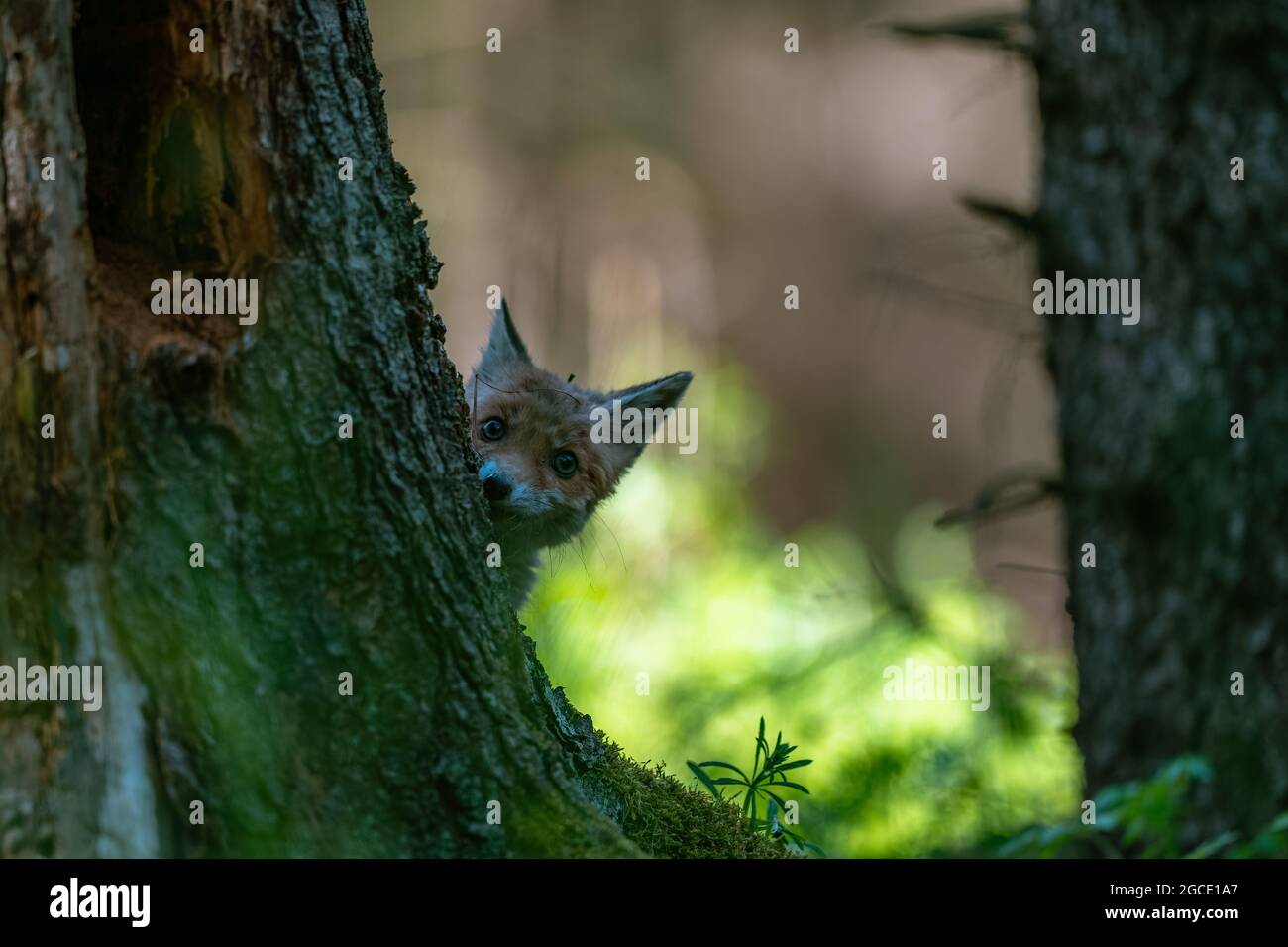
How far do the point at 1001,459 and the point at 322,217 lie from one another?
45.7 ft

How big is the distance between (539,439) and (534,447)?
0.16ft

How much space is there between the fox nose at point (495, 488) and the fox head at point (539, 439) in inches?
0.4

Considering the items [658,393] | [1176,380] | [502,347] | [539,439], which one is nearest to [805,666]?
[658,393]

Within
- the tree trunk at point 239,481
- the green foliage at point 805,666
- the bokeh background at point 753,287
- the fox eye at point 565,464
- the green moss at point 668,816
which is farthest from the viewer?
the bokeh background at point 753,287

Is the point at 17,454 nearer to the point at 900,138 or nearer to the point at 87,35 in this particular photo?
the point at 87,35

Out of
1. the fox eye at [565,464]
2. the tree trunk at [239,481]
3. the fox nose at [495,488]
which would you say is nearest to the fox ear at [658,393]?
the fox eye at [565,464]

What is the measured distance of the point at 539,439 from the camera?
570 centimetres

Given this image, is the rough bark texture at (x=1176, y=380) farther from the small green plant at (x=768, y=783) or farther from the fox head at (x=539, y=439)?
the small green plant at (x=768, y=783)

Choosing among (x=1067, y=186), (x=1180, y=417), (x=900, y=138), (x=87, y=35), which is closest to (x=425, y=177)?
(x=900, y=138)

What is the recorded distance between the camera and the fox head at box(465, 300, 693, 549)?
536cm

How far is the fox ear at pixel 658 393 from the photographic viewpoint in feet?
20.1

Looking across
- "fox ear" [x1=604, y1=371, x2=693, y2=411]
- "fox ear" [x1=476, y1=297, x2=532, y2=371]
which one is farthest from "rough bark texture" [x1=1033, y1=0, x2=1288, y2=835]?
"fox ear" [x1=476, y1=297, x2=532, y2=371]

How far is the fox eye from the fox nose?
0.67 metres

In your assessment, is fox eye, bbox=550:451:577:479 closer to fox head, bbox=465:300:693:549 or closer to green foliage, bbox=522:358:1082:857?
fox head, bbox=465:300:693:549
